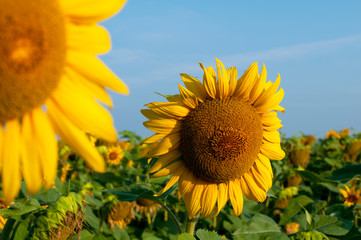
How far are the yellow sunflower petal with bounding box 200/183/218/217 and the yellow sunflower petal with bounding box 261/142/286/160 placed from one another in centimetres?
36

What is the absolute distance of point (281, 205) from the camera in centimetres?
411

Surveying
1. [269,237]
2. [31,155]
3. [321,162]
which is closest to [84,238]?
[269,237]

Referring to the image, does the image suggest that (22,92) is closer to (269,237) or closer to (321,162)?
(269,237)

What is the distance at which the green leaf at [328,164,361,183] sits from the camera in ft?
8.94

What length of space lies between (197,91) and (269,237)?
1.01 metres

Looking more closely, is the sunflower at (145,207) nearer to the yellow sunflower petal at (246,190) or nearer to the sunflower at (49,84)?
the yellow sunflower petal at (246,190)

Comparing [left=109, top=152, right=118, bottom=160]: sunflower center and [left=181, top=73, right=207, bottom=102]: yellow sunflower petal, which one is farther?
[left=109, top=152, right=118, bottom=160]: sunflower center

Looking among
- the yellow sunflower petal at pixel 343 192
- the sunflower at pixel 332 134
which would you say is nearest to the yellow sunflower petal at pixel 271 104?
the yellow sunflower petal at pixel 343 192

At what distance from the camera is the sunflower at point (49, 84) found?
1095mm

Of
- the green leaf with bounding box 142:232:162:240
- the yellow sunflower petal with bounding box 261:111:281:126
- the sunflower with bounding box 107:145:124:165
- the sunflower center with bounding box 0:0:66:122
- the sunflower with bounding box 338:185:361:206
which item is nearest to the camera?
the sunflower center with bounding box 0:0:66:122

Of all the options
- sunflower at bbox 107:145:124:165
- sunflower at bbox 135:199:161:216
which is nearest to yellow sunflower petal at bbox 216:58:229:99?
sunflower at bbox 135:199:161:216

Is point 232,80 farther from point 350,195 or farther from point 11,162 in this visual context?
point 350,195

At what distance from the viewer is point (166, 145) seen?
2186mm

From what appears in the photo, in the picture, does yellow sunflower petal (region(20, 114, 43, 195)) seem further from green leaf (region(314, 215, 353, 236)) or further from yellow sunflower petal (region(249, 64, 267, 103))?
green leaf (region(314, 215, 353, 236))
